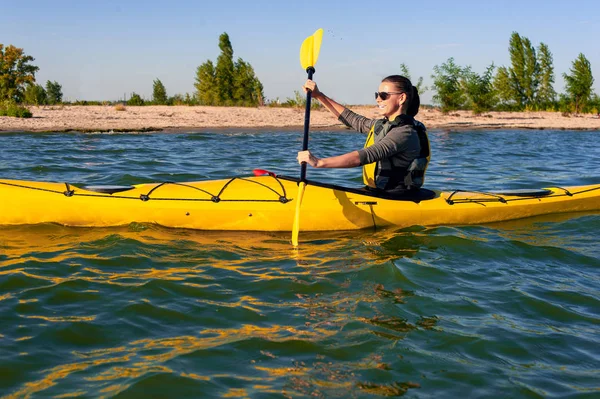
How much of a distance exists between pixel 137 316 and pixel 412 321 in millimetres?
1496

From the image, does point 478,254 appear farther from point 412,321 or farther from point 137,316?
point 137,316

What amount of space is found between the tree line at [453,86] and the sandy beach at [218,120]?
2.81 ft

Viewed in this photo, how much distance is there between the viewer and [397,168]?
4.97 metres

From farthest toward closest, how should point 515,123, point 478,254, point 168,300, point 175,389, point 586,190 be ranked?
point 515,123, point 586,190, point 478,254, point 168,300, point 175,389

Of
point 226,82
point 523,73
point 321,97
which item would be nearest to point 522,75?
point 523,73

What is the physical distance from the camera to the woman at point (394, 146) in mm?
4488

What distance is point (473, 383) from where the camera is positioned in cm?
264

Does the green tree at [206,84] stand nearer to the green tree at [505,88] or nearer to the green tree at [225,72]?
the green tree at [225,72]

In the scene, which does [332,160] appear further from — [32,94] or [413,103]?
[32,94]

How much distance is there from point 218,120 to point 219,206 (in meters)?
12.1

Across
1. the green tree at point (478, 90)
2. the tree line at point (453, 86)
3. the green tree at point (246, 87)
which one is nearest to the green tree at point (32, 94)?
the tree line at point (453, 86)

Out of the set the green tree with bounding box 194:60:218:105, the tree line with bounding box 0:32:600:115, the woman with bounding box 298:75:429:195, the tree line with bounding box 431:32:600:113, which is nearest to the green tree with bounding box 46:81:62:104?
the tree line with bounding box 0:32:600:115

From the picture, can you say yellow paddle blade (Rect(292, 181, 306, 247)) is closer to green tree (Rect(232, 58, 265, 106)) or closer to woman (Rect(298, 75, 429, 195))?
woman (Rect(298, 75, 429, 195))

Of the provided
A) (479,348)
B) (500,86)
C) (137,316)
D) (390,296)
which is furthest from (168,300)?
(500,86)
